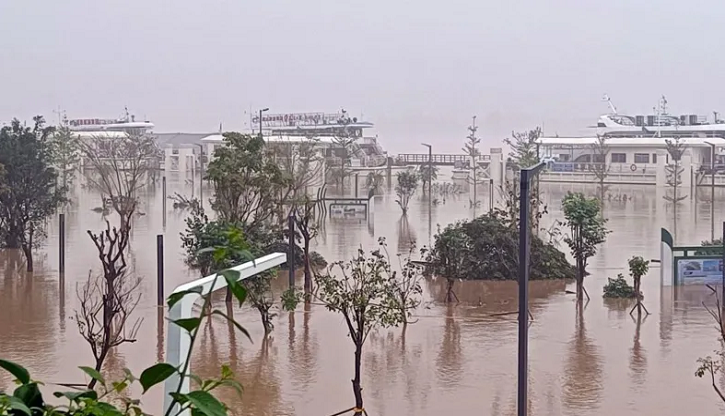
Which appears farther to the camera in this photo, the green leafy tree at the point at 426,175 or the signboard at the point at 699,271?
the green leafy tree at the point at 426,175

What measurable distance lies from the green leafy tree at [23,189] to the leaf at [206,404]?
8383mm

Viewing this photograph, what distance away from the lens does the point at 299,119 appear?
23.0 metres

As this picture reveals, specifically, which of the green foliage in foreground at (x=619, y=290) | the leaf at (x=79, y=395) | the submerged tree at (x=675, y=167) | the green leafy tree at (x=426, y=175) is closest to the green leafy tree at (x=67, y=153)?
the green leafy tree at (x=426, y=175)

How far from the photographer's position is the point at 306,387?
446 centimetres

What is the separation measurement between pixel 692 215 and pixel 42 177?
378 inches

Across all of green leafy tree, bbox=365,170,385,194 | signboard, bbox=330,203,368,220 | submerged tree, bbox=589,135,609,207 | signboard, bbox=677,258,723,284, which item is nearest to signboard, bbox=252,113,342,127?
green leafy tree, bbox=365,170,385,194

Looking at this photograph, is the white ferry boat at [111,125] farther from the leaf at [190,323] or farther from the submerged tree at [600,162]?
the leaf at [190,323]

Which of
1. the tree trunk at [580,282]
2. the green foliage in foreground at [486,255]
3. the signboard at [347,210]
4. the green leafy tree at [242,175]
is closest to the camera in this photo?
the green leafy tree at [242,175]

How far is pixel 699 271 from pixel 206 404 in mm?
7045

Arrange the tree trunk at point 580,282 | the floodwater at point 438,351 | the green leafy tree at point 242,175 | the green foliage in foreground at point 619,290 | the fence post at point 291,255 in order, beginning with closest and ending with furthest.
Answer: the floodwater at point 438,351
the fence post at point 291,255
the green leafy tree at point 242,175
the green foliage in foreground at point 619,290
the tree trunk at point 580,282

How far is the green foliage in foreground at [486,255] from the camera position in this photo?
7664 mm

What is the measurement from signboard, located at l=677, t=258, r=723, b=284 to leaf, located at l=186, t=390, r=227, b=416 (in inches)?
274

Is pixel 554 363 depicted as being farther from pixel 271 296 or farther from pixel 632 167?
pixel 632 167

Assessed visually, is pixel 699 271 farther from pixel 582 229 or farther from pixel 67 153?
pixel 67 153
